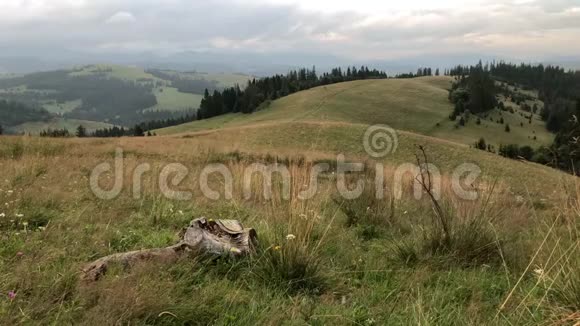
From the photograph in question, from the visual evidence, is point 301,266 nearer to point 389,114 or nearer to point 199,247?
point 199,247

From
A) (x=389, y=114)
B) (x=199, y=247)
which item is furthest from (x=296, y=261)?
(x=389, y=114)

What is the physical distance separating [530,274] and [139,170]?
6.97m

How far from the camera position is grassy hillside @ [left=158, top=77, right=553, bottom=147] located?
7950 cm

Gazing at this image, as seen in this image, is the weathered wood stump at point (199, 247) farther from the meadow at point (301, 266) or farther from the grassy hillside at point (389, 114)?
the grassy hillside at point (389, 114)

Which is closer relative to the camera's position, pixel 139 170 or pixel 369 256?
pixel 369 256

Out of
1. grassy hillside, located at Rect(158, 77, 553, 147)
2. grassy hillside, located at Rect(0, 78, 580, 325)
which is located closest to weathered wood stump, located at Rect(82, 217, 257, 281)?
grassy hillside, located at Rect(0, 78, 580, 325)

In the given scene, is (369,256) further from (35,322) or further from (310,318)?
(35,322)

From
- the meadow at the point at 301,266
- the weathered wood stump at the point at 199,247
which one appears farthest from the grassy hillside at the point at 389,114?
the weathered wood stump at the point at 199,247

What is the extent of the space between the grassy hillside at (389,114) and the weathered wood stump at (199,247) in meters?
67.1

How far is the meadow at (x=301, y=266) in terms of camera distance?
2639 mm

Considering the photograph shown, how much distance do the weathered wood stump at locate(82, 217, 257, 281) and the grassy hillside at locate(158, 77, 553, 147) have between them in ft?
220

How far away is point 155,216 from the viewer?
16.6ft

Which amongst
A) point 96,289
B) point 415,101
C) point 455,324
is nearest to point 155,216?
point 96,289

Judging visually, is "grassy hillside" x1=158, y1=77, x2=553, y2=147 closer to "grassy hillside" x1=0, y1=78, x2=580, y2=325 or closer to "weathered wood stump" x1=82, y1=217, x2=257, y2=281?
A: "grassy hillside" x1=0, y1=78, x2=580, y2=325
